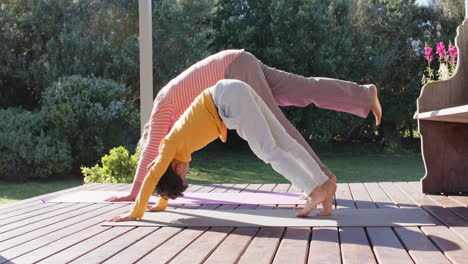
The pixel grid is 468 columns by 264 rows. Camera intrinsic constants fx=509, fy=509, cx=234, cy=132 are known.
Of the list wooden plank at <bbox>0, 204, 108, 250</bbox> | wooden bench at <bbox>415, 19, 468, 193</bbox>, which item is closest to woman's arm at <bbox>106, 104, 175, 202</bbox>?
wooden plank at <bbox>0, 204, 108, 250</bbox>

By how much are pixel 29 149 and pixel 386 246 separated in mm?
7330

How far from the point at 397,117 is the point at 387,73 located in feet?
3.11

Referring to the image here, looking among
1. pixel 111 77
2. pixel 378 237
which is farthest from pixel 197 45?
pixel 378 237

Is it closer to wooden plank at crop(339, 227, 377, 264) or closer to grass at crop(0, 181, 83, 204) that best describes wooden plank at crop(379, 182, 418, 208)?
wooden plank at crop(339, 227, 377, 264)

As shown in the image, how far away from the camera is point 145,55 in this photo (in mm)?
4359

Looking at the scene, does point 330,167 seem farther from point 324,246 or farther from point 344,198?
point 324,246

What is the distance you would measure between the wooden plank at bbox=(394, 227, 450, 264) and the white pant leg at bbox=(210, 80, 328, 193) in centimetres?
41

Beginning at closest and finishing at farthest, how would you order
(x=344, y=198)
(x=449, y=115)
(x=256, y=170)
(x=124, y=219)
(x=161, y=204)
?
(x=124, y=219) < (x=449, y=115) < (x=161, y=204) < (x=344, y=198) < (x=256, y=170)

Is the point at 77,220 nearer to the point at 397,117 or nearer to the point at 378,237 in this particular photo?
the point at 378,237

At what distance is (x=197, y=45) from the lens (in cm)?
962

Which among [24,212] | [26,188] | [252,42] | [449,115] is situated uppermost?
[252,42]

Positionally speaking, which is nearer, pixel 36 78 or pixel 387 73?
pixel 36 78

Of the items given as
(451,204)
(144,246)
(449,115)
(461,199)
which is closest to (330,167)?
(461,199)

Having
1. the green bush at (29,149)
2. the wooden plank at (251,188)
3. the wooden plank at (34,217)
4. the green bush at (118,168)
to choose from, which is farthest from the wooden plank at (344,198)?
the green bush at (29,149)
